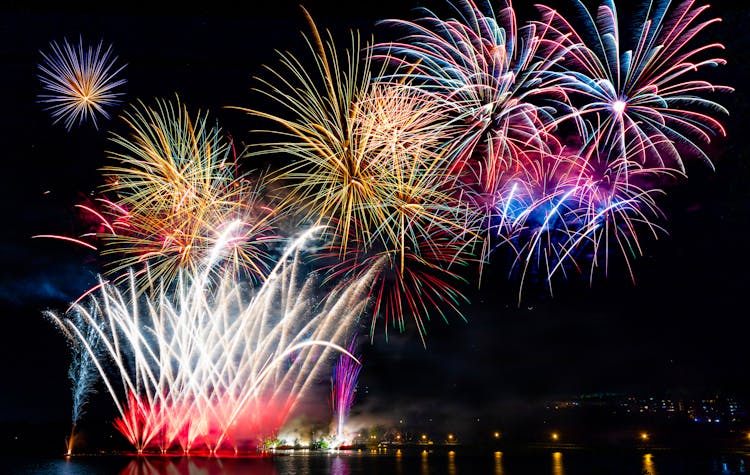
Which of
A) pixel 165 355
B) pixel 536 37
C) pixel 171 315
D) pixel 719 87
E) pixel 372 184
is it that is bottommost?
pixel 165 355

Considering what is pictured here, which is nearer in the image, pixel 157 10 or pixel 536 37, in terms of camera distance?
pixel 157 10

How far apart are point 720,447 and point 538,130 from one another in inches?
5175

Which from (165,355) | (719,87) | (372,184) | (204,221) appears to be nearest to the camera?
(719,87)

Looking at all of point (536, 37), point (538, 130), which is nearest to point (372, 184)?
point (538, 130)

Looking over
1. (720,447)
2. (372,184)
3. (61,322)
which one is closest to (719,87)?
(372,184)

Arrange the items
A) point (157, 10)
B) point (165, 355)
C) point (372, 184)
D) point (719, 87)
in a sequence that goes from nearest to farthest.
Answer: point (157, 10) < point (719, 87) < point (372, 184) < point (165, 355)

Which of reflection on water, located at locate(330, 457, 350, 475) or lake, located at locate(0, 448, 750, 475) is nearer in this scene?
lake, located at locate(0, 448, 750, 475)

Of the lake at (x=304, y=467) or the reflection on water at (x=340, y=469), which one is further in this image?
the reflection on water at (x=340, y=469)

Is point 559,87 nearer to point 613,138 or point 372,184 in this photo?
point 613,138

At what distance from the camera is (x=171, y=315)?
1141 inches

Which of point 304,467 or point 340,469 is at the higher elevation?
point 304,467

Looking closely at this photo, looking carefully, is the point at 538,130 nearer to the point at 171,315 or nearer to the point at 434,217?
the point at 434,217

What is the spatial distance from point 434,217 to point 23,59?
10.8 m

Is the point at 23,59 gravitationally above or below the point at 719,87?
below
